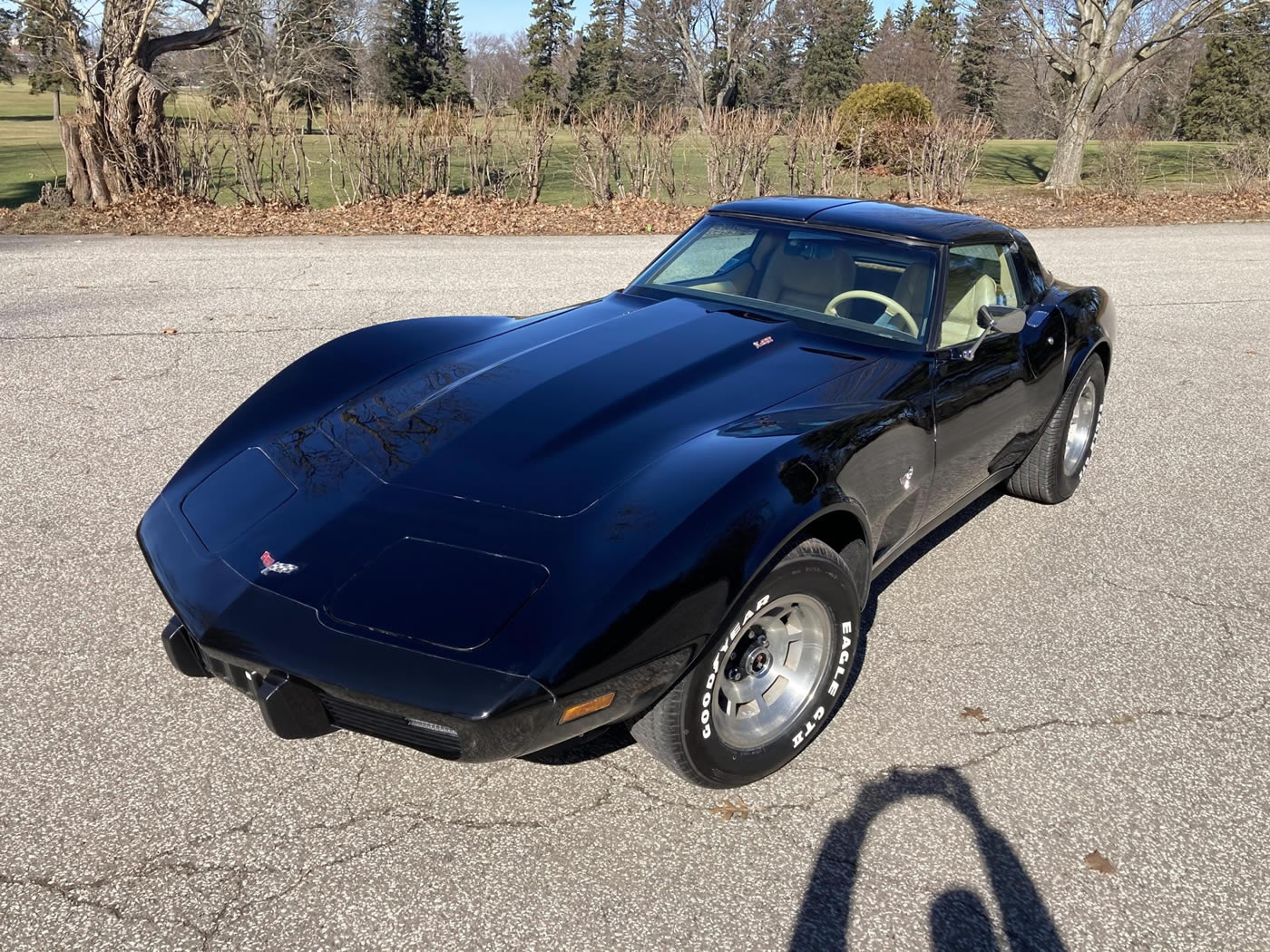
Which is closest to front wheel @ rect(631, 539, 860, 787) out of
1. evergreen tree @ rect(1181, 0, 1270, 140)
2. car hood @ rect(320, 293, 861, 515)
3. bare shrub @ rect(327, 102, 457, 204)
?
car hood @ rect(320, 293, 861, 515)

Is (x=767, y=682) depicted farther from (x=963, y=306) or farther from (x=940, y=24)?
(x=940, y=24)

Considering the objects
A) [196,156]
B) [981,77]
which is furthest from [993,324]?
[981,77]

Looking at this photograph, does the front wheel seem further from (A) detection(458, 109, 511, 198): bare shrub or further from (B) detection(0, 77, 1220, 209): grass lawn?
(B) detection(0, 77, 1220, 209): grass lawn

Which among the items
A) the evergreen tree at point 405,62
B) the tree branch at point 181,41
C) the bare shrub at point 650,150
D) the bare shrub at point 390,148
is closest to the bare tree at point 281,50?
the evergreen tree at point 405,62

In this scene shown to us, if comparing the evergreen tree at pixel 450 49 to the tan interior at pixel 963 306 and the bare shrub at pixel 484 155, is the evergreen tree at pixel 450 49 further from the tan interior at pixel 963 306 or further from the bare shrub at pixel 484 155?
the tan interior at pixel 963 306

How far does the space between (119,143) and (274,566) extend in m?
13.5

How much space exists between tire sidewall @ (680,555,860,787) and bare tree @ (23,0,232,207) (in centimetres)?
1384

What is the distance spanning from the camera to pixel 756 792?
116 inches

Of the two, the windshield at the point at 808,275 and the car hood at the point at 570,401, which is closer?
the car hood at the point at 570,401

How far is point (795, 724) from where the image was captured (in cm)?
303

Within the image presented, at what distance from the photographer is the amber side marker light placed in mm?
2361

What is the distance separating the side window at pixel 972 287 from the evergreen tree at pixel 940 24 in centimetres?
6407

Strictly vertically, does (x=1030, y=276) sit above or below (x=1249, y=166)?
below

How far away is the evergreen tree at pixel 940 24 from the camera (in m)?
63.4
